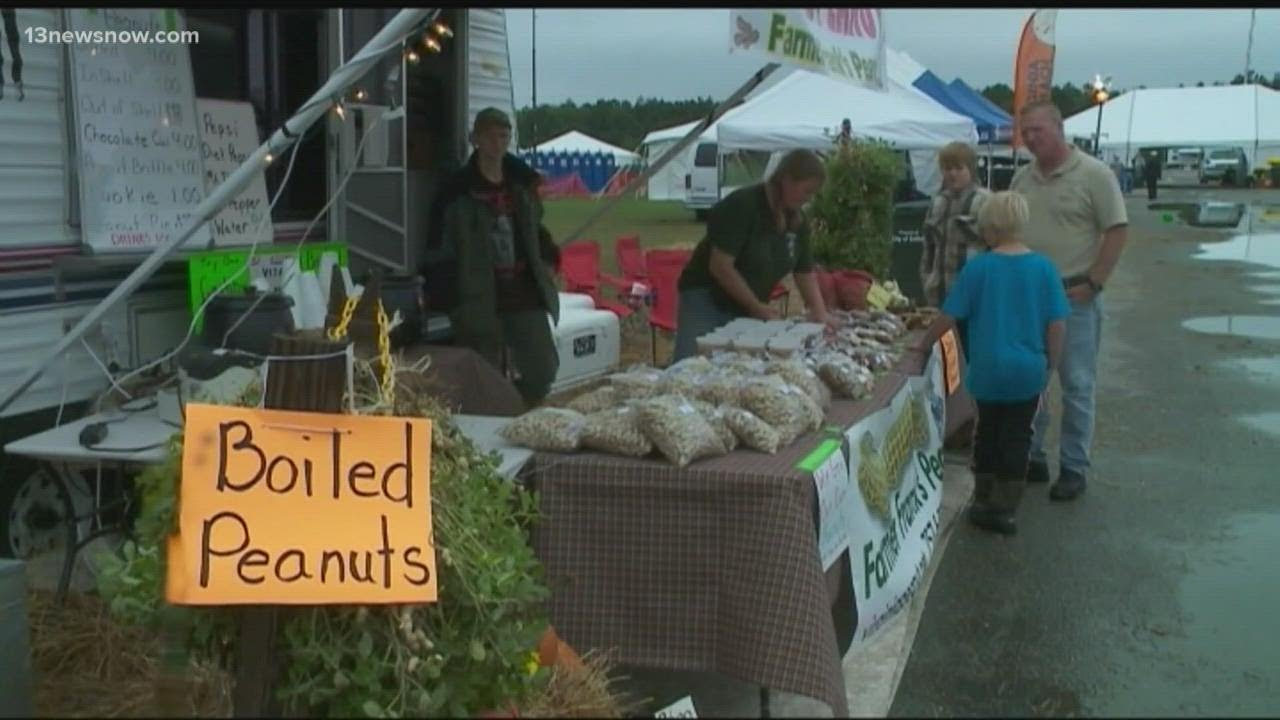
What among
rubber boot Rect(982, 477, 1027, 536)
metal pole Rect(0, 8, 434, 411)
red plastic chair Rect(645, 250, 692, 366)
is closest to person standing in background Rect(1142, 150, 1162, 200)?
red plastic chair Rect(645, 250, 692, 366)

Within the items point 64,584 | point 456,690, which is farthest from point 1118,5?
point 64,584

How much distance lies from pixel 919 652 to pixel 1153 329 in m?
10.4

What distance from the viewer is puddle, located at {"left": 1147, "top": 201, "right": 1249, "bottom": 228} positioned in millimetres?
25578

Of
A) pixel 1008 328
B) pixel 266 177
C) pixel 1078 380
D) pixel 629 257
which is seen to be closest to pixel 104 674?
pixel 266 177

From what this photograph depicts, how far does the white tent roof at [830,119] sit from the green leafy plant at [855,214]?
7.28ft

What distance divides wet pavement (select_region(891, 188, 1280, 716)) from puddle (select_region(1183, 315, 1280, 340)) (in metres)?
2.63

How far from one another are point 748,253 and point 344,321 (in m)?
3.57

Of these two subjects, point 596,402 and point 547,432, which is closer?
point 547,432

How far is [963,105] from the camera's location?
14.8 m

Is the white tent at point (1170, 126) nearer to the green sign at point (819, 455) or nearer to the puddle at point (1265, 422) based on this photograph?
the puddle at point (1265, 422)

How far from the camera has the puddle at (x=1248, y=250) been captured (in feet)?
70.5

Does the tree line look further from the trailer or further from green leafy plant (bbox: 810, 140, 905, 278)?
green leafy plant (bbox: 810, 140, 905, 278)

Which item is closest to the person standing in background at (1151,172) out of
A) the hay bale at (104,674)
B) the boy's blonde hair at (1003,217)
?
the boy's blonde hair at (1003,217)

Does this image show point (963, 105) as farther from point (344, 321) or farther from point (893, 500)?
point (344, 321)
